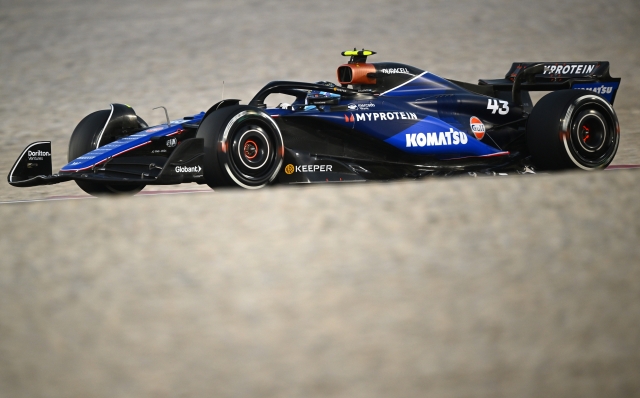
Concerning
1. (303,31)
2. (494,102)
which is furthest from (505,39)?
(494,102)

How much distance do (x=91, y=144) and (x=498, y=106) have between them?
11.7ft

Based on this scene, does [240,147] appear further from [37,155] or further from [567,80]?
[567,80]

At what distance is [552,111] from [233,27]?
12.2 metres

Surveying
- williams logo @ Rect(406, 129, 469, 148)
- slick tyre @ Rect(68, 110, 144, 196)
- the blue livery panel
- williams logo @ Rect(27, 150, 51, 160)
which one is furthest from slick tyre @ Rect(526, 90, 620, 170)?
williams logo @ Rect(27, 150, 51, 160)

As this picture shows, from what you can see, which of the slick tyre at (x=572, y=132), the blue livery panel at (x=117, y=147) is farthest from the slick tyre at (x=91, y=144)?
the slick tyre at (x=572, y=132)

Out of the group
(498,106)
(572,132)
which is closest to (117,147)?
(498,106)

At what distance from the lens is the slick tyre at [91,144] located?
7.81 metres

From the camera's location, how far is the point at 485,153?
8188 millimetres

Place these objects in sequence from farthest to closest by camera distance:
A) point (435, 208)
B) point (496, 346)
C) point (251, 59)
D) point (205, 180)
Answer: point (251, 59) < point (435, 208) < point (205, 180) < point (496, 346)

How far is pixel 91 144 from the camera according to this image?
780cm

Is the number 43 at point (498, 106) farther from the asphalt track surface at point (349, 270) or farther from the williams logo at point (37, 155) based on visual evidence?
the williams logo at point (37, 155)

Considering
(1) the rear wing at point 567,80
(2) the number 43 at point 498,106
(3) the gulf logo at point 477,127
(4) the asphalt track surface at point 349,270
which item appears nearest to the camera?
(4) the asphalt track surface at point 349,270

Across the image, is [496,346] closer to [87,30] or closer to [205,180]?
[205,180]

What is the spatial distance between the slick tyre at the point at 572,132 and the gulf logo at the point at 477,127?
41cm
